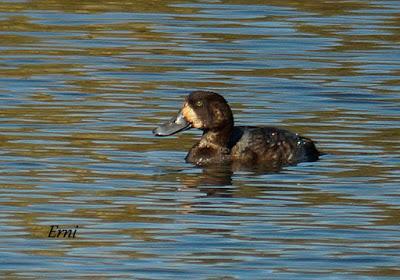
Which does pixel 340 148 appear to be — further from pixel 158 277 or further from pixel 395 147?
pixel 158 277

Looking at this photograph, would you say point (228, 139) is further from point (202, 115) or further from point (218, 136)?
point (202, 115)

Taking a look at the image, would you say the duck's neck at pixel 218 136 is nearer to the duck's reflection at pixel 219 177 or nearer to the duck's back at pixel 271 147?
the duck's back at pixel 271 147

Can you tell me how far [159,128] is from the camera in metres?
16.4

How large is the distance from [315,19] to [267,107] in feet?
19.4

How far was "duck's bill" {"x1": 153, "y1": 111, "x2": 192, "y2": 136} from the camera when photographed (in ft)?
53.8

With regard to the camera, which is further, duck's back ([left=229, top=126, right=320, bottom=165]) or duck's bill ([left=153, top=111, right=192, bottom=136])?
duck's bill ([left=153, top=111, right=192, bottom=136])

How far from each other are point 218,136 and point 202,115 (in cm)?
25

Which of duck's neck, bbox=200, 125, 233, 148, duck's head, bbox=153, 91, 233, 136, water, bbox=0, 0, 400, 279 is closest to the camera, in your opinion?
water, bbox=0, 0, 400, 279

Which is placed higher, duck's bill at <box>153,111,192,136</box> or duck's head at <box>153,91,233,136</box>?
duck's head at <box>153,91,233,136</box>

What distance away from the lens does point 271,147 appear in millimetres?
16109

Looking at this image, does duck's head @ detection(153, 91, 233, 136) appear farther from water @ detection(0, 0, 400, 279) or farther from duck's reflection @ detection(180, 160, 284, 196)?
duck's reflection @ detection(180, 160, 284, 196)

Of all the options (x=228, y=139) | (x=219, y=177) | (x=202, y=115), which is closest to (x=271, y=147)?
(x=228, y=139)

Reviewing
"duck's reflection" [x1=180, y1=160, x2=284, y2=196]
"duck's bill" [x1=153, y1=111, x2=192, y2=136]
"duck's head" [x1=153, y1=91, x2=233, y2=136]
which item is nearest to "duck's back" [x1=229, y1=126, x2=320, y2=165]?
"duck's reflection" [x1=180, y1=160, x2=284, y2=196]

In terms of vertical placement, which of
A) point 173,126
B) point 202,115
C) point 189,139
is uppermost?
point 202,115
